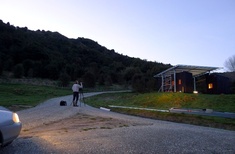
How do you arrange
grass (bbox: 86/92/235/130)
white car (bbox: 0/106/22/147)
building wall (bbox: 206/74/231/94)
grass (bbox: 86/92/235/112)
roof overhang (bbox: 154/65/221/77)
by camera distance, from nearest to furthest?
white car (bbox: 0/106/22/147) → grass (bbox: 86/92/235/130) → grass (bbox: 86/92/235/112) → roof overhang (bbox: 154/65/221/77) → building wall (bbox: 206/74/231/94)

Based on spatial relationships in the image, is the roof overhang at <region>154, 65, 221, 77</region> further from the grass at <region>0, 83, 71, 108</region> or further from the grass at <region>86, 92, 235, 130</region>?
the grass at <region>0, 83, 71, 108</region>

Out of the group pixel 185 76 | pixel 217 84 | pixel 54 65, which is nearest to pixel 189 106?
pixel 185 76

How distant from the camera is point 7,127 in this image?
574 centimetres

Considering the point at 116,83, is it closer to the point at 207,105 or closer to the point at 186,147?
the point at 207,105

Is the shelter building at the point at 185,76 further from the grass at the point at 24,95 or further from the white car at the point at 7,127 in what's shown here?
the white car at the point at 7,127

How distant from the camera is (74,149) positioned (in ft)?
20.0

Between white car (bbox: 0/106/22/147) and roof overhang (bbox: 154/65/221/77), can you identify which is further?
roof overhang (bbox: 154/65/221/77)

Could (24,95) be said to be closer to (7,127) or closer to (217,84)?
(217,84)

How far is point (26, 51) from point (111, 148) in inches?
3207

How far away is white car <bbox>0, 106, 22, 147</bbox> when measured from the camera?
5587mm

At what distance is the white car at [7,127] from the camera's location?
18.3 ft

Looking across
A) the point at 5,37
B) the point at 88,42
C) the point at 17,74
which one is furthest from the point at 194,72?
the point at 88,42

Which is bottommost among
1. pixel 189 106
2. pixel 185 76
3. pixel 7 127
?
pixel 189 106

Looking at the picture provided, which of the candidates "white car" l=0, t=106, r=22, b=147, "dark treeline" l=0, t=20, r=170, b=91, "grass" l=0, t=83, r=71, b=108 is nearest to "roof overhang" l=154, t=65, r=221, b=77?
"grass" l=0, t=83, r=71, b=108
